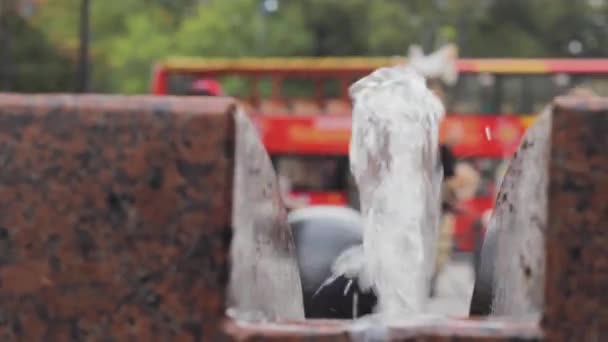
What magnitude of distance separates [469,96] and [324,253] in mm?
21799

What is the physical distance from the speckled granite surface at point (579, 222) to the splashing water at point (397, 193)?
1.16ft

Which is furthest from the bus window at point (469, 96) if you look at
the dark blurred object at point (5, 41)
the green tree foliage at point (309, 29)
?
the green tree foliage at point (309, 29)

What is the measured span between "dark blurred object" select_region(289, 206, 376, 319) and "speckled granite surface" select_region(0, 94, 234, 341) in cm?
61

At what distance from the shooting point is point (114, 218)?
162 cm

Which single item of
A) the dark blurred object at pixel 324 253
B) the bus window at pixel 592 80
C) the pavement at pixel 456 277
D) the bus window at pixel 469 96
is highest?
the bus window at pixel 592 80

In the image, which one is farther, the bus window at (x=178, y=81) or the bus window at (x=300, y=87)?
the bus window at (x=300, y=87)

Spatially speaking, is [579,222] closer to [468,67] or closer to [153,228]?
[153,228]

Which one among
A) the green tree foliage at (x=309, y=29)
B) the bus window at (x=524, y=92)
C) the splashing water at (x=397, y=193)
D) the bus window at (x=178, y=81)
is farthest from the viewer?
the green tree foliage at (x=309, y=29)

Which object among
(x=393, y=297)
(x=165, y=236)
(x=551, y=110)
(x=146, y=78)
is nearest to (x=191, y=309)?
(x=165, y=236)

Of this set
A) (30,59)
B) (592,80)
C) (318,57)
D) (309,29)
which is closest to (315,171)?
(592,80)

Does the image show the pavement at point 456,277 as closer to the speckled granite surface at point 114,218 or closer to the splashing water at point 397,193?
the splashing water at point 397,193

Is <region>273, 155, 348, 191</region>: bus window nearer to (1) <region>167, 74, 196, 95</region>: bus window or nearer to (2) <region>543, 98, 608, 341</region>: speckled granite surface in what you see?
(1) <region>167, 74, 196, 95</region>: bus window

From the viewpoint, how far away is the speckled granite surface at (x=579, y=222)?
5.19 feet

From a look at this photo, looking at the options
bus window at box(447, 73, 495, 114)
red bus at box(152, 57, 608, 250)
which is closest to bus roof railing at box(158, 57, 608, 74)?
red bus at box(152, 57, 608, 250)
